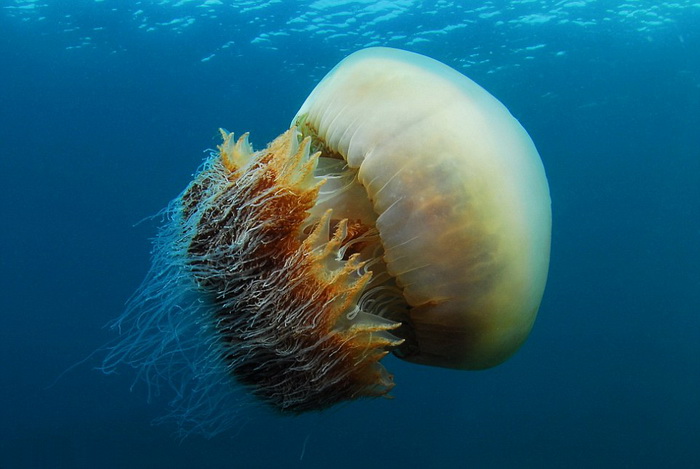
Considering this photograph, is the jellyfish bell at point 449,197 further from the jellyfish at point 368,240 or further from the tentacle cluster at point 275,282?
the tentacle cluster at point 275,282

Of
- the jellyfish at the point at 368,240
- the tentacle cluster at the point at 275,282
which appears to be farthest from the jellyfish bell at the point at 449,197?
the tentacle cluster at the point at 275,282

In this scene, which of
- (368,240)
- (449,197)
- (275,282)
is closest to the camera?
(449,197)

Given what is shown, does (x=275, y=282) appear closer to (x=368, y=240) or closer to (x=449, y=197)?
(x=368, y=240)

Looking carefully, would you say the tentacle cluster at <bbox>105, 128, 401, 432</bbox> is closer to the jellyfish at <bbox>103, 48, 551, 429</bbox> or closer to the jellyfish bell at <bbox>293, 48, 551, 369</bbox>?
the jellyfish at <bbox>103, 48, 551, 429</bbox>

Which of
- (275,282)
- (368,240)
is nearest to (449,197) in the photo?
(368,240)

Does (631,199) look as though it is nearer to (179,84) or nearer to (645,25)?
(645,25)

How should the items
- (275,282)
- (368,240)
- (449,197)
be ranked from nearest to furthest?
(449,197) < (275,282) < (368,240)

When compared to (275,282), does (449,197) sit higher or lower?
higher

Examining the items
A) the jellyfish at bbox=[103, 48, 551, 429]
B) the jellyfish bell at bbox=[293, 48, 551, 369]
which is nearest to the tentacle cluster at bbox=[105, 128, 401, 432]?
the jellyfish at bbox=[103, 48, 551, 429]
